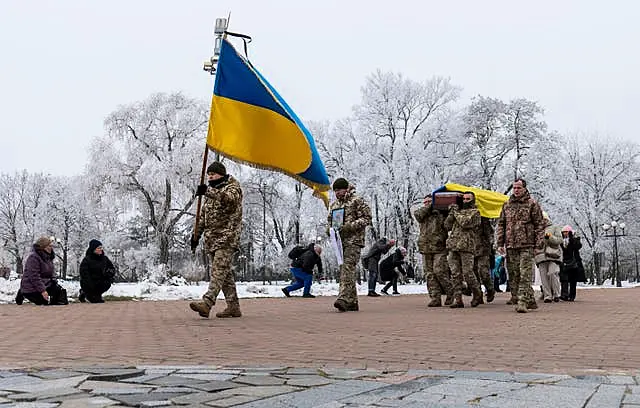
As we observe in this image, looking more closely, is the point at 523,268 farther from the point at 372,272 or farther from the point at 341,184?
the point at 372,272

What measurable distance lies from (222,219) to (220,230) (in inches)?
6.0

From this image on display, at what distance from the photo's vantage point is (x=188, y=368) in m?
4.24

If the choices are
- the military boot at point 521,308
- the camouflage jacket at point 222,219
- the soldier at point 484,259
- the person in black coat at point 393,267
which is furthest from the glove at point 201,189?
the person in black coat at point 393,267

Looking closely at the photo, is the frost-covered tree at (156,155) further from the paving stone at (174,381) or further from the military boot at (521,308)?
the paving stone at (174,381)

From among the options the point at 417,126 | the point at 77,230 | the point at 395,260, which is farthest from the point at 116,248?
the point at 395,260

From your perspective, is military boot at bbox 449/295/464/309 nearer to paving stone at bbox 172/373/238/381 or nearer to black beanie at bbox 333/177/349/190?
black beanie at bbox 333/177/349/190

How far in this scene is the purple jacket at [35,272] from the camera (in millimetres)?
13742

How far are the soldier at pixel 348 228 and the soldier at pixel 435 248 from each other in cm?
202

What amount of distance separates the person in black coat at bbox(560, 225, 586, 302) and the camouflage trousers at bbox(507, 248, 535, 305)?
13.5ft

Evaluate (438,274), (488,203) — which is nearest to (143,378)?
(438,274)

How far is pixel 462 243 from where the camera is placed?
35.8 feet

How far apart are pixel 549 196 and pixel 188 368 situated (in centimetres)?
3605

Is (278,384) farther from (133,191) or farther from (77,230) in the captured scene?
(77,230)

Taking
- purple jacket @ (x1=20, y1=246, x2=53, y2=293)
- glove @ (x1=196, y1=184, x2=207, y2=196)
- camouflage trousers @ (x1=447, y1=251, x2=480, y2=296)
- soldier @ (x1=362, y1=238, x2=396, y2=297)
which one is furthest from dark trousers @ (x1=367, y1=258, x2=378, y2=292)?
glove @ (x1=196, y1=184, x2=207, y2=196)
